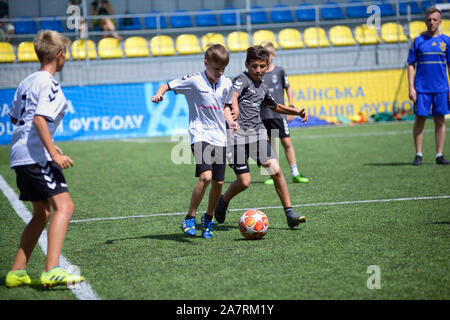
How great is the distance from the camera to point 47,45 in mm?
4312

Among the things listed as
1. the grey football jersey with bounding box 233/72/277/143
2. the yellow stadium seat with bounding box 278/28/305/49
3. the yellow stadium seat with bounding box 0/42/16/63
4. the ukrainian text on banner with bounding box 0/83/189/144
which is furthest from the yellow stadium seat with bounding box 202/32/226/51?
the grey football jersey with bounding box 233/72/277/143

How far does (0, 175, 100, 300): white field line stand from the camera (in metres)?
4.18

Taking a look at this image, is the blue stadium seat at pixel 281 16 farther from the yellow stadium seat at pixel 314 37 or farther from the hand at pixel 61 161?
the hand at pixel 61 161

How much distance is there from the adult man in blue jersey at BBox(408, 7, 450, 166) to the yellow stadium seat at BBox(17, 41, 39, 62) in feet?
44.0

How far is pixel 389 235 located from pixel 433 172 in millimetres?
4240

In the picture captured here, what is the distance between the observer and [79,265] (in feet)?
16.5

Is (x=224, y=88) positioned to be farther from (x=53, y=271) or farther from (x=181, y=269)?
(x=53, y=271)

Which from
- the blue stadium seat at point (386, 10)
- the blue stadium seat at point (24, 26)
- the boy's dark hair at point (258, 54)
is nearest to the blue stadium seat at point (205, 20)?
the blue stadium seat at point (24, 26)

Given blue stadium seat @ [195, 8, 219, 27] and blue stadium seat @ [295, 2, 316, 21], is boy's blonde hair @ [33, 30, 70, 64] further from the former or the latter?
blue stadium seat @ [295, 2, 316, 21]

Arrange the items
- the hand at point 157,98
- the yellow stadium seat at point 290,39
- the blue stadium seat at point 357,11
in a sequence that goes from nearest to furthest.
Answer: the hand at point 157,98, the yellow stadium seat at point 290,39, the blue stadium seat at point 357,11

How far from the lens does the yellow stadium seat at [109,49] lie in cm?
2078

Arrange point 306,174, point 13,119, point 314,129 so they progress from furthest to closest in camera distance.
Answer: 1. point 314,129
2. point 306,174
3. point 13,119

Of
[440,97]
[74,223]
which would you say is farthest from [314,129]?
[74,223]

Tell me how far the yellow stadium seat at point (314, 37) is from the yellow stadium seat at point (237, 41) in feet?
7.87
